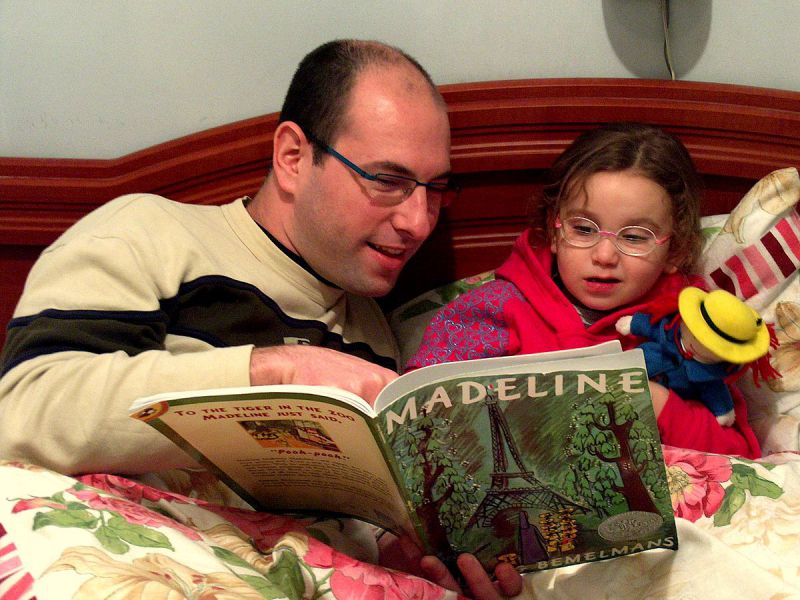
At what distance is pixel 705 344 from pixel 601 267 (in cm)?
24

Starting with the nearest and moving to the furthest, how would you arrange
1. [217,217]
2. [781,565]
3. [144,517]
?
[144,517]
[781,565]
[217,217]

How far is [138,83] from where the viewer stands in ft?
4.85

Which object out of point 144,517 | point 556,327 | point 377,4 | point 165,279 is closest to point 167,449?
point 144,517

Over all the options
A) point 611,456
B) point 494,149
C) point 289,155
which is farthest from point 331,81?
point 611,456

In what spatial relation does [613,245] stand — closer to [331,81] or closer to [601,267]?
[601,267]

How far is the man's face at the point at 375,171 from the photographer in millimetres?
1201

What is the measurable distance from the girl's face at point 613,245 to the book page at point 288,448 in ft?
1.79

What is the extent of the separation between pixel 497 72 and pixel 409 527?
3.01ft

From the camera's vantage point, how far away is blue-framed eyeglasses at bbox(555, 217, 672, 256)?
1281mm

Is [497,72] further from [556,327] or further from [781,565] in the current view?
[781,565]

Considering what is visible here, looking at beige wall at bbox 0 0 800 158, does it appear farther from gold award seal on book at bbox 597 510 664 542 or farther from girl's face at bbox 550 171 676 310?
gold award seal on book at bbox 597 510 664 542

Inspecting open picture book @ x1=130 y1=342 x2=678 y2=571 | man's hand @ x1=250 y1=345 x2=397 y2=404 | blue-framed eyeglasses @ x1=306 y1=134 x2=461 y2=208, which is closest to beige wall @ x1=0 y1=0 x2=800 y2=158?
blue-framed eyeglasses @ x1=306 y1=134 x2=461 y2=208

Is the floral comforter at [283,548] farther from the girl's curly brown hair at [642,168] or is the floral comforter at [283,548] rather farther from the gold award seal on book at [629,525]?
the girl's curly brown hair at [642,168]

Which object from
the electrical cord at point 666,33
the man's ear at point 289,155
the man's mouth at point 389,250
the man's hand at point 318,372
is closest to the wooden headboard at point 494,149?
the electrical cord at point 666,33
